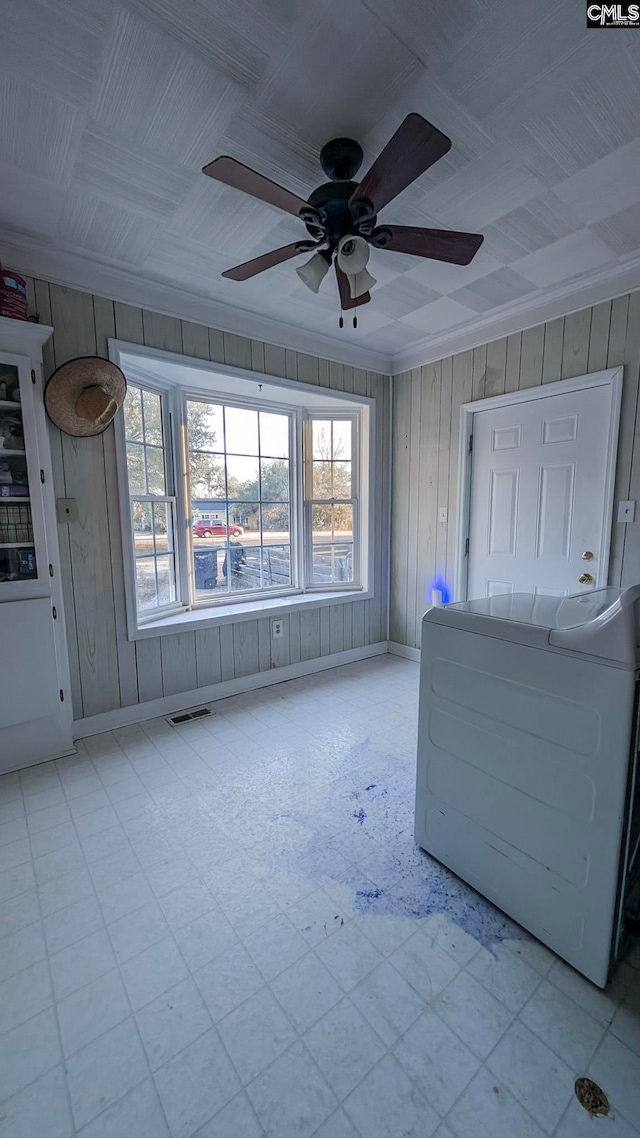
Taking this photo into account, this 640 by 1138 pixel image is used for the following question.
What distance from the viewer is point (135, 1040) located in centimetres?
110

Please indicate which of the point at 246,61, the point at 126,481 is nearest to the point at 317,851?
the point at 126,481

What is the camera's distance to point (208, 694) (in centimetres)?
310

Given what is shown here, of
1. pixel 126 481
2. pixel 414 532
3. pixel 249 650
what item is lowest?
pixel 249 650

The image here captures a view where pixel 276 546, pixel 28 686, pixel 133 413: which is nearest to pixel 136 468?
pixel 133 413

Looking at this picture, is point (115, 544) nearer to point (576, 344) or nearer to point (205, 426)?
point (205, 426)

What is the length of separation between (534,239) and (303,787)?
114 inches

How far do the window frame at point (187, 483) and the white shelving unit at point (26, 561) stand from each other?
418 millimetres

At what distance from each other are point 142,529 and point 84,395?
0.87m

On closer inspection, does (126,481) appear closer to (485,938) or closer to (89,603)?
(89,603)

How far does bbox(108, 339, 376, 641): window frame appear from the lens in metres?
2.69

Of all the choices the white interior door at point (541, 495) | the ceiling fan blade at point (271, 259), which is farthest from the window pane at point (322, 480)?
the ceiling fan blade at point (271, 259)

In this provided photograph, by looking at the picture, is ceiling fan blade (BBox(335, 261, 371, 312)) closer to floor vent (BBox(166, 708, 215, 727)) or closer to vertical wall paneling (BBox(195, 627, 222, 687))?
vertical wall paneling (BBox(195, 627, 222, 687))

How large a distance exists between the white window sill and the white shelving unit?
1.82 feet

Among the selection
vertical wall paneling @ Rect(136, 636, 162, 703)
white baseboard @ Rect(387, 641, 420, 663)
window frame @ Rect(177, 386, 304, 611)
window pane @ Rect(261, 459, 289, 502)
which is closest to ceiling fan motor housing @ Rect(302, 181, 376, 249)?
window frame @ Rect(177, 386, 304, 611)
